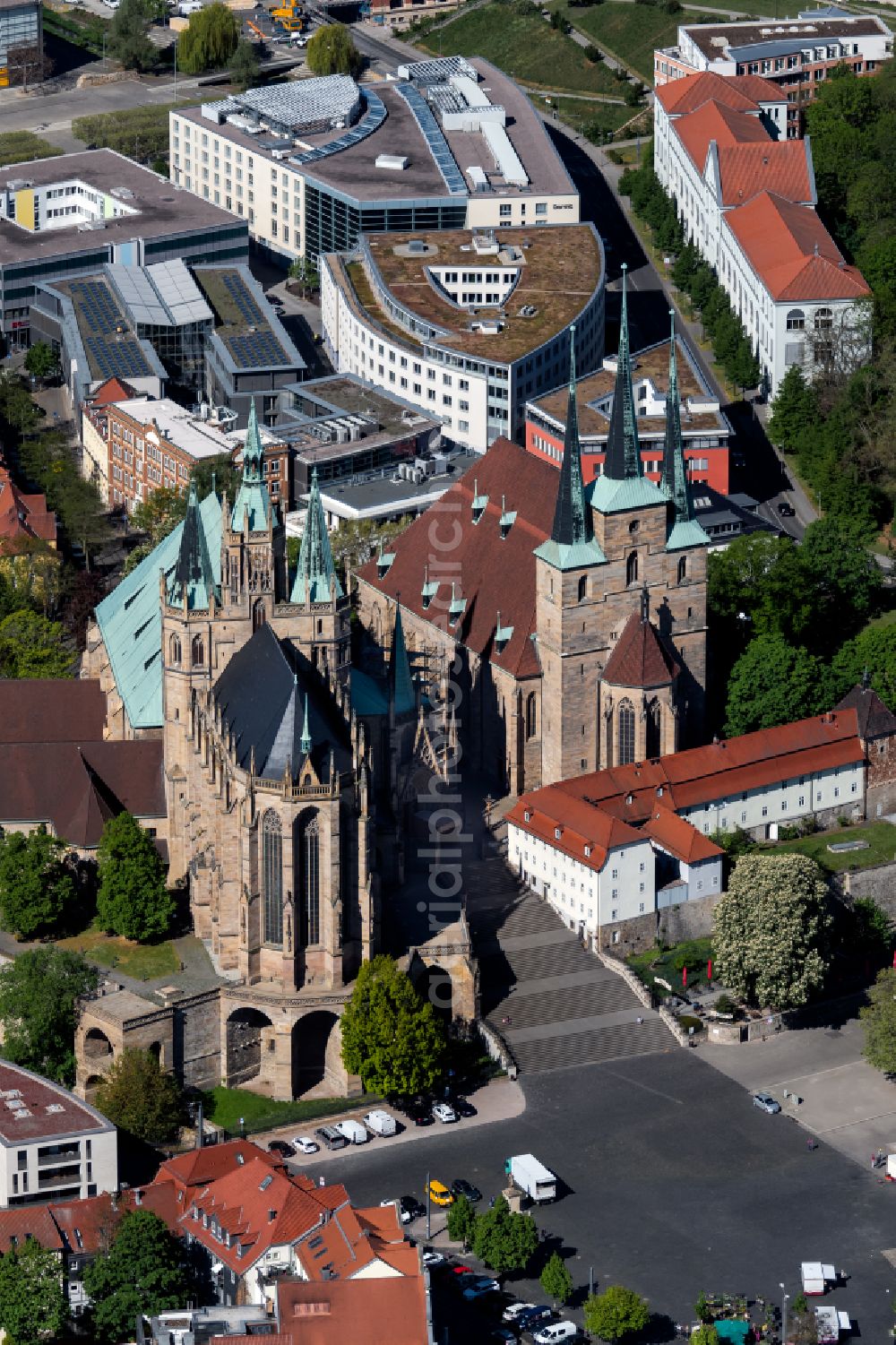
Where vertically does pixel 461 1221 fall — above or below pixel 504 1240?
below

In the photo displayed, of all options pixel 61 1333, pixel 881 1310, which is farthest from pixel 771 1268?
pixel 61 1333

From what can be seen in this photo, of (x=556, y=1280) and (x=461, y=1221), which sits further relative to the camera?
(x=461, y=1221)

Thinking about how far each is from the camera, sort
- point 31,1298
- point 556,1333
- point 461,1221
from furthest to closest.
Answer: point 461,1221 < point 556,1333 < point 31,1298

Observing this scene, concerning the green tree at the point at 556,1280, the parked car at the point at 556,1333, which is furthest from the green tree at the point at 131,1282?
the green tree at the point at 556,1280

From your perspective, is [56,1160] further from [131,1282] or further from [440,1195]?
[440,1195]

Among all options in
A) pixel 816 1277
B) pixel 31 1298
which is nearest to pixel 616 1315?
pixel 816 1277

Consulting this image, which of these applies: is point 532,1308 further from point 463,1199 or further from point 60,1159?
point 60,1159
